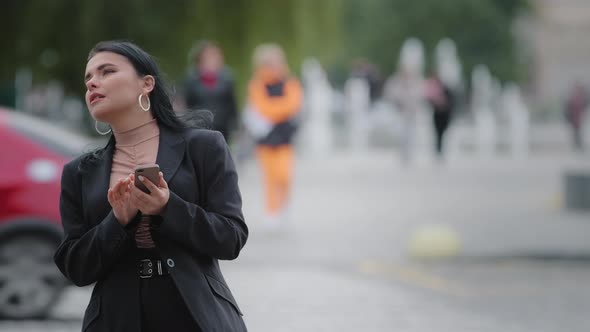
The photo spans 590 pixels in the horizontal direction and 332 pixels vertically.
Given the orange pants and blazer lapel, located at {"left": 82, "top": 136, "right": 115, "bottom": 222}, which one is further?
the orange pants

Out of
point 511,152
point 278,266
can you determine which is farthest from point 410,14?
point 278,266

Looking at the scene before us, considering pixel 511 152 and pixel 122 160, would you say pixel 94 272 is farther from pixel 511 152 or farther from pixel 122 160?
pixel 511 152

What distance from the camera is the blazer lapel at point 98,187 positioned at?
162 inches

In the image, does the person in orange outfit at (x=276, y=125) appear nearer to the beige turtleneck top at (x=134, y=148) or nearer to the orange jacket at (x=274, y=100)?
the orange jacket at (x=274, y=100)

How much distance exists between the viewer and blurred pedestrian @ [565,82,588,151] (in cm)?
4056

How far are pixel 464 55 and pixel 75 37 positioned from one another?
48231 mm

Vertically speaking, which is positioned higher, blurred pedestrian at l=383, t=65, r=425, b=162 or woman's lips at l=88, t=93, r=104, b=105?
blurred pedestrian at l=383, t=65, r=425, b=162

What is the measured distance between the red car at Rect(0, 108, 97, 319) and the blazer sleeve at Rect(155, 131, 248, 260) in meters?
5.45

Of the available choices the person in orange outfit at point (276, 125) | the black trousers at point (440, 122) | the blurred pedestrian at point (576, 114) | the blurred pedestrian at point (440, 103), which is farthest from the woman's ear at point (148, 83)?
the blurred pedestrian at point (576, 114)

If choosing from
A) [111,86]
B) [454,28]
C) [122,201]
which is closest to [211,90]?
[111,86]

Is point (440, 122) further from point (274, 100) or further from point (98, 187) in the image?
point (98, 187)

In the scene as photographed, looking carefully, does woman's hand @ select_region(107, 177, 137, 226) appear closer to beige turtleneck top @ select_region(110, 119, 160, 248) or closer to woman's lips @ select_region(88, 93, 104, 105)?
beige turtleneck top @ select_region(110, 119, 160, 248)

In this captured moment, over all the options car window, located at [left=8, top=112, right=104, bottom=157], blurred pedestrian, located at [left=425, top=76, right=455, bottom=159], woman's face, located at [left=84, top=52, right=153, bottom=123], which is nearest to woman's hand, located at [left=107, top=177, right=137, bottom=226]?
woman's face, located at [left=84, top=52, right=153, bottom=123]

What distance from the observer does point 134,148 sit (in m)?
4.16
